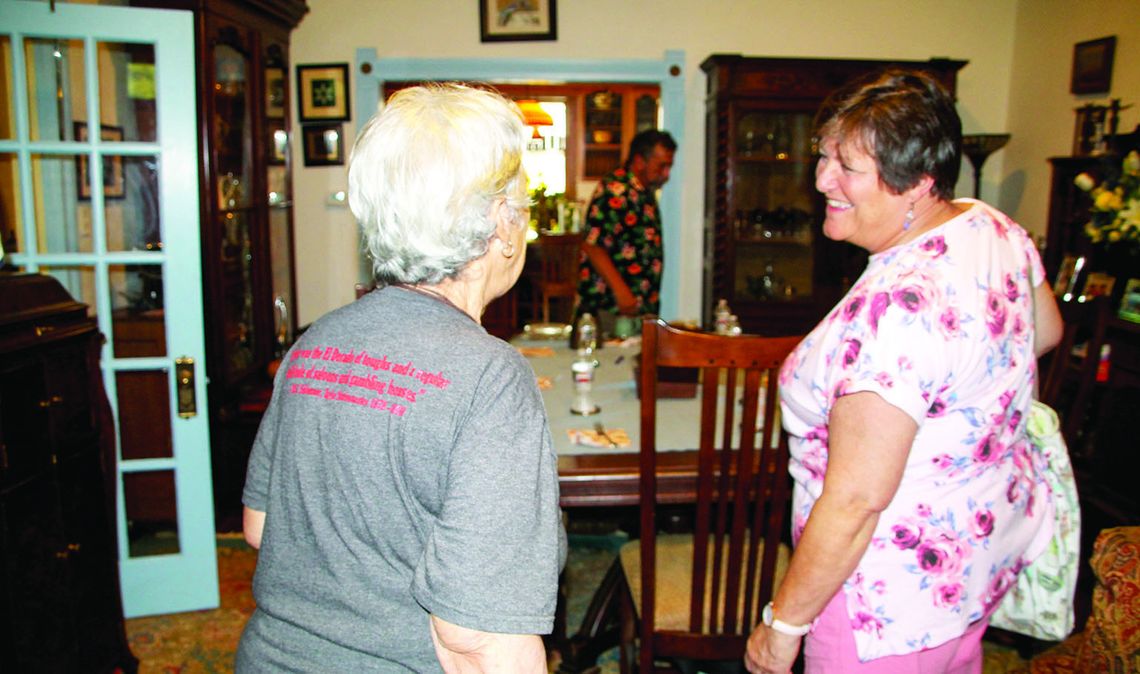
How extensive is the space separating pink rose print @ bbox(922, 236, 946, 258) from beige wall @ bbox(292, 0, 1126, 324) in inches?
139

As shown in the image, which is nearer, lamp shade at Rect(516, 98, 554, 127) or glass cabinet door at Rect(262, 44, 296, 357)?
glass cabinet door at Rect(262, 44, 296, 357)

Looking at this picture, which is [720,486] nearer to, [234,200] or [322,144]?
[234,200]

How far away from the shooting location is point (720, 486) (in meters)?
1.57

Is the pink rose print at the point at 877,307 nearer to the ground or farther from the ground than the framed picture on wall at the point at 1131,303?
farther from the ground

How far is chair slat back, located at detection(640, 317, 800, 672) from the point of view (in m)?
1.45

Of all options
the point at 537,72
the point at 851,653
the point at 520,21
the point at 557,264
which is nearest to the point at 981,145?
the point at 537,72

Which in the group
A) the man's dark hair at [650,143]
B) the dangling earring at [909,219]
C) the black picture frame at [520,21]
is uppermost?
the black picture frame at [520,21]

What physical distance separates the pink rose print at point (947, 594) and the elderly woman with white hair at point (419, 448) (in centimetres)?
59

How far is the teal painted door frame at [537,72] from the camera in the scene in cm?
438

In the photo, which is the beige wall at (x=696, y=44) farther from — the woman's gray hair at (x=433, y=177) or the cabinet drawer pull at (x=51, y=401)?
the woman's gray hair at (x=433, y=177)

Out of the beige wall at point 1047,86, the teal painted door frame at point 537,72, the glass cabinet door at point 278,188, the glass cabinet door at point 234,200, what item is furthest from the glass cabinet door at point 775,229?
the glass cabinet door at point 234,200

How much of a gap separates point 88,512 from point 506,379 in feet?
5.42

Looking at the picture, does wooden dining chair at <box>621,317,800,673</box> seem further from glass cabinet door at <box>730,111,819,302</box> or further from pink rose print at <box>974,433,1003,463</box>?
glass cabinet door at <box>730,111,819,302</box>

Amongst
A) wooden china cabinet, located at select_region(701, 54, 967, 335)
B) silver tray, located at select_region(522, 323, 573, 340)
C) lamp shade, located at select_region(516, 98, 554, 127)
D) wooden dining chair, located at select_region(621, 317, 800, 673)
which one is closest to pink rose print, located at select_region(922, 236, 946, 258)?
wooden dining chair, located at select_region(621, 317, 800, 673)
